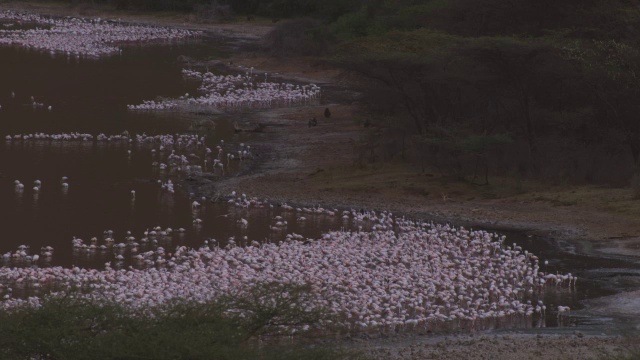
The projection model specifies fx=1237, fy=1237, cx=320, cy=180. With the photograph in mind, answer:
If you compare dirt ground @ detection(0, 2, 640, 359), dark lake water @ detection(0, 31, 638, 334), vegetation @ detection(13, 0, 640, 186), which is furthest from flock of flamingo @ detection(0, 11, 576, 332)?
vegetation @ detection(13, 0, 640, 186)

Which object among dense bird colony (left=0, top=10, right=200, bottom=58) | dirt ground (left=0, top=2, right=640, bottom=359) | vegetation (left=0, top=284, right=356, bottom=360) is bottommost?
dense bird colony (left=0, top=10, right=200, bottom=58)

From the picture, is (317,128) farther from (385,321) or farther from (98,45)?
(98,45)

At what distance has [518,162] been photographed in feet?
92.1

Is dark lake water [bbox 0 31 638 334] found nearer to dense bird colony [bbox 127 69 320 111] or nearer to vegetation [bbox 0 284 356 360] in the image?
dense bird colony [bbox 127 69 320 111]

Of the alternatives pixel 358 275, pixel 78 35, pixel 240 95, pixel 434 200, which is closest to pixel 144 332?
pixel 358 275

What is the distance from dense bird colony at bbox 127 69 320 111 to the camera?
39.5m

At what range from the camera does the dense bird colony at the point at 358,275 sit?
1744 centimetres

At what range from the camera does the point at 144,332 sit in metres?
11.6

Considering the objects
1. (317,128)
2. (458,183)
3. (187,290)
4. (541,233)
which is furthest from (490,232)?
(317,128)

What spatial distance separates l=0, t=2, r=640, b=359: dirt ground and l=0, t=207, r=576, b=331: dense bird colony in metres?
1.11

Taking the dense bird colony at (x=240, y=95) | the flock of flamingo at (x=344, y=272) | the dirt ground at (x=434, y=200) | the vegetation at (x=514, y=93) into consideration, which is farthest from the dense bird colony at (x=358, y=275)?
the dense bird colony at (x=240, y=95)

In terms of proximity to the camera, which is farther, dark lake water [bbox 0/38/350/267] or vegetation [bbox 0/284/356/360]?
dark lake water [bbox 0/38/350/267]

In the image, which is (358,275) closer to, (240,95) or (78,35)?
(240,95)

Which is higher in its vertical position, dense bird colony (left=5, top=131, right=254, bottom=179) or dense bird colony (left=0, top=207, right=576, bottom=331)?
dense bird colony (left=0, top=207, right=576, bottom=331)
